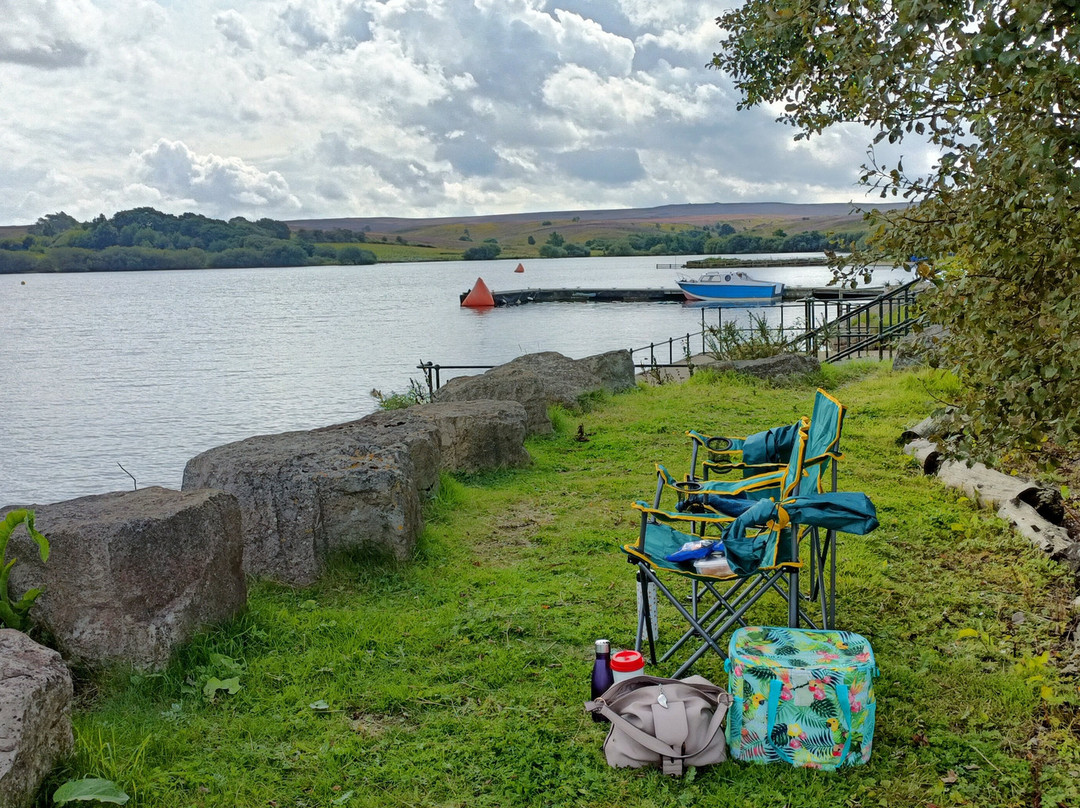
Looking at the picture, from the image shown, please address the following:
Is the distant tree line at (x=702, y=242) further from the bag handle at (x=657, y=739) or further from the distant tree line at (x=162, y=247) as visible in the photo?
the bag handle at (x=657, y=739)

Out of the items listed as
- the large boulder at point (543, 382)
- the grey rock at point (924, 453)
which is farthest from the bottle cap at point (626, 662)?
the large boulder at point (543, 382)

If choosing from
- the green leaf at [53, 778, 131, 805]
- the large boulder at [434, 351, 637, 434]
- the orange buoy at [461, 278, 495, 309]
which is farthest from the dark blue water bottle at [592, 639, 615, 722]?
the orange buoy at [461, 278, 495, 309]

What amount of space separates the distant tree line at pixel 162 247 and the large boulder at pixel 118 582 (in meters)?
131

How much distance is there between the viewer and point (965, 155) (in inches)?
129

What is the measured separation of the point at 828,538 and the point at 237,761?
9.17 feet

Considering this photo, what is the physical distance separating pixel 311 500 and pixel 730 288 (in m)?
54.6

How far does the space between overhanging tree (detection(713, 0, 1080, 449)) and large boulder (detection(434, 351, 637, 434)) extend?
601 cm

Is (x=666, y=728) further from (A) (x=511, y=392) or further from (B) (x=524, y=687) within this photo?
(A) (x=511, y=392)

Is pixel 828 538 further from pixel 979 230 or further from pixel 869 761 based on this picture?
pixel 979 230

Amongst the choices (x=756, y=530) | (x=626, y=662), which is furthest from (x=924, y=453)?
(x=626, y=662)

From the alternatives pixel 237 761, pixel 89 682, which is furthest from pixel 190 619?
pixel 237 761

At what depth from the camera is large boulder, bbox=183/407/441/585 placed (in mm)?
5453

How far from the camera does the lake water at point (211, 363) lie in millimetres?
17875

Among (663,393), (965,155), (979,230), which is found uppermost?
(965,155)
